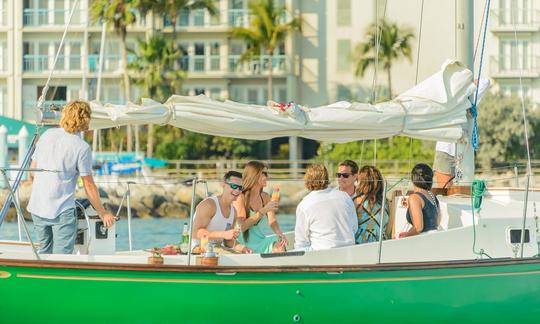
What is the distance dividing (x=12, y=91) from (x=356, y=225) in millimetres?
48792

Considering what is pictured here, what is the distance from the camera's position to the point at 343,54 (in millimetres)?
55125

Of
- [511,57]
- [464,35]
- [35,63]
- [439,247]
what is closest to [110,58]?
[35,63]

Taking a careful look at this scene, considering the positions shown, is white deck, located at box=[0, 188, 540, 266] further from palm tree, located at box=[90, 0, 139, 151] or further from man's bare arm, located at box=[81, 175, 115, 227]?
palm tree, located at box=[90, 0, 139, 151]

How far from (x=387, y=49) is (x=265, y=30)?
6.04 meters

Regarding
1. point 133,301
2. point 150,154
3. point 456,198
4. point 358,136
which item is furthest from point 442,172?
point 150,154

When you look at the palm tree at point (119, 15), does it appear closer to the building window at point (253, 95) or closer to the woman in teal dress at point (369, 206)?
the building window at point (253, 95)

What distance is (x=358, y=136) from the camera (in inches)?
410

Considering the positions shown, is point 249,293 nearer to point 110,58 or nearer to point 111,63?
point 110,58

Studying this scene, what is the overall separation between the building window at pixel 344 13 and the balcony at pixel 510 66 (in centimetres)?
749

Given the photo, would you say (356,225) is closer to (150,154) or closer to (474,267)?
(474,267)

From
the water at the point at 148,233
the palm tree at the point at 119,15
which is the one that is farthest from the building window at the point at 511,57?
the water at the point at 148,233

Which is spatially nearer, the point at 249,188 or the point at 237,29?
the point at 249,188

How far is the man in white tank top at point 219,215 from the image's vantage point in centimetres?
947

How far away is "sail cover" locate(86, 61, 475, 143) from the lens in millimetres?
9984
